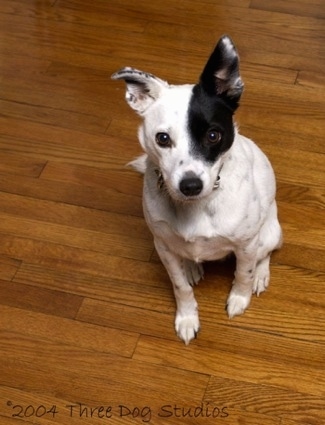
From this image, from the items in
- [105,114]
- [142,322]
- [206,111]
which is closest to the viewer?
[206,111]

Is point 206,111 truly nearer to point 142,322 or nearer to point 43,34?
point 142,322

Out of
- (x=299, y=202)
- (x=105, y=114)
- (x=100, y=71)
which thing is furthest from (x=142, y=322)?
(x=100, y=71)

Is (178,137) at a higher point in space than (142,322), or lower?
higher

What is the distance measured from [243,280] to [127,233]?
0.46 meters

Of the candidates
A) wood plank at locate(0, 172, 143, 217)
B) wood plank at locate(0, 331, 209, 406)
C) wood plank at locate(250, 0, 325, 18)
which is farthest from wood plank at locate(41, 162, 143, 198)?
wood plank at locate(250, 0, 325, 18)

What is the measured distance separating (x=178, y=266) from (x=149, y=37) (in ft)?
4.33

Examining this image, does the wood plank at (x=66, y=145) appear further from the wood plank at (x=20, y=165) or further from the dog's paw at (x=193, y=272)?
the dog's paw at (x=193, y=272)

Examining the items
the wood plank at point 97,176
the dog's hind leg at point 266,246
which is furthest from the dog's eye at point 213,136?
the wood plank at point 97,176

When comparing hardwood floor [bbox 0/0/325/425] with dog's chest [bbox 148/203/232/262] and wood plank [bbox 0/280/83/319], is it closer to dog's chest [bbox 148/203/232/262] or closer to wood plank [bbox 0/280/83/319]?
wood plank [bbox 0/280/83/319]

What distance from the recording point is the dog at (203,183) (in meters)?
1.65

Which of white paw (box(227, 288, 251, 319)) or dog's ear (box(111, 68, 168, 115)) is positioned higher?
dog's ear (box(111, 68, 168, 115))

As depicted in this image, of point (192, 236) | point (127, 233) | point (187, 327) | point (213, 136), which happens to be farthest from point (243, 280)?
point (213, 136)

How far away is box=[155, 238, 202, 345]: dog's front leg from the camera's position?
2010 mm

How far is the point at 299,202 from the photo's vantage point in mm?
2410
